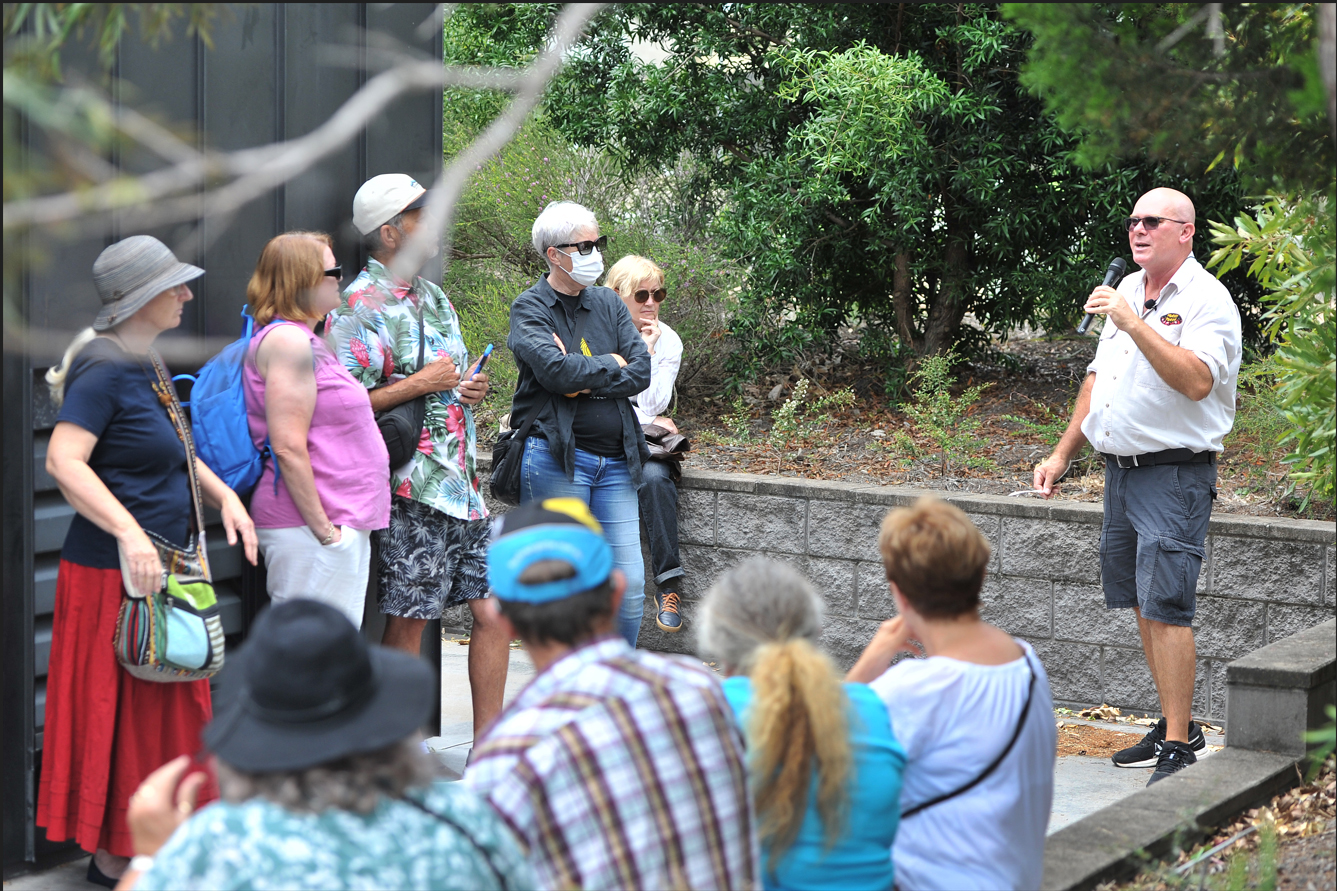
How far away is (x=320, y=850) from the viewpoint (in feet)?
5.93

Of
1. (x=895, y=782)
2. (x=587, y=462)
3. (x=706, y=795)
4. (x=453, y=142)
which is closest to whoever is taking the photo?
(x=706, y=795)

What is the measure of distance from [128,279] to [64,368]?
0.30m

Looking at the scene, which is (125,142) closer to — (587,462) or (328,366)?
(328,366)

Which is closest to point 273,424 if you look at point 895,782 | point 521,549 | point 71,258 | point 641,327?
point 71,258

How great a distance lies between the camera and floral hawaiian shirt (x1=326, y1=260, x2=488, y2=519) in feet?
15.1

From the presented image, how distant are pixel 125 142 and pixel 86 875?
286 cm

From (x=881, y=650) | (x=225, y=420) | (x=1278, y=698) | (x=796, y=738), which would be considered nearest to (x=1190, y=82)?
(x=881, y=650)

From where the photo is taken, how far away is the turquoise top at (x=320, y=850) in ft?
5.90

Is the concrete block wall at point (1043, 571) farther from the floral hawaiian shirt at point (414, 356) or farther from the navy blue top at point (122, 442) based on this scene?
the navy blue top at point (122, 442)

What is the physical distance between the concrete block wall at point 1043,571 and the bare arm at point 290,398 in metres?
3.01

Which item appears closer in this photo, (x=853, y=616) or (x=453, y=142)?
(x=853, y=616)

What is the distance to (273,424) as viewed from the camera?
4.08 meters

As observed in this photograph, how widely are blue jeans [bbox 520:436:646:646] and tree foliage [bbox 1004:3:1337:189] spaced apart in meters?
2.70

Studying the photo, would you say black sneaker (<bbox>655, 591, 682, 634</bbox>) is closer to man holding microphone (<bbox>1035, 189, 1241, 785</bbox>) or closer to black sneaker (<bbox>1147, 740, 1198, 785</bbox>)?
man holding microphone (<bbox>1035, 189, 1241, 785</bbox>)
